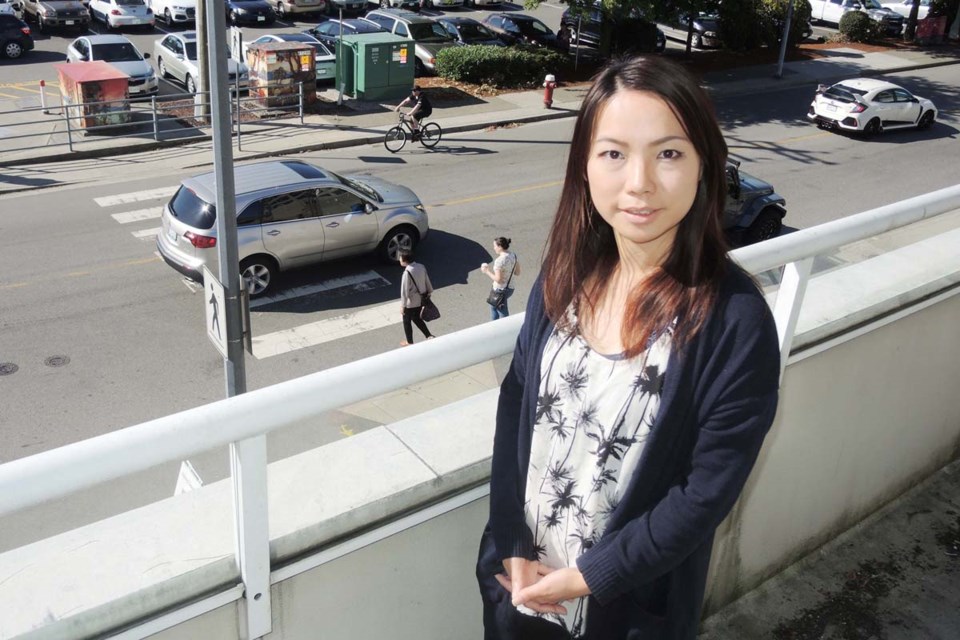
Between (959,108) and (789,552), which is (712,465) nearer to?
(789,552)

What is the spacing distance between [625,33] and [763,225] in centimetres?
1749

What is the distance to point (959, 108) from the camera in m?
28.9

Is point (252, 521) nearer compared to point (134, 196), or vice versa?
point (252, 521)

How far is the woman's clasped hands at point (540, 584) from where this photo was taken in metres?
2.09

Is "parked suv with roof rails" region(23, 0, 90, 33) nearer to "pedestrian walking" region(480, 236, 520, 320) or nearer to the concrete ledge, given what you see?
"pedestrian walking" region(480, 236, 520, 320)

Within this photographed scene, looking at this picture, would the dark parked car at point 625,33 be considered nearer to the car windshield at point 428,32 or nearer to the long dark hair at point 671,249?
the car windshield at point 428,32

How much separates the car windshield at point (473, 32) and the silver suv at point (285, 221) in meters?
17.1

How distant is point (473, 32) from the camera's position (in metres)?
31.0

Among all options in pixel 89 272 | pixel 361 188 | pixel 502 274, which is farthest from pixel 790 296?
pixel 89 272

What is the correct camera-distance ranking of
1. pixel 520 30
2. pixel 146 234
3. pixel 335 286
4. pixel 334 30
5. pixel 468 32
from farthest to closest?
pixel 520 30 → pixel 468 32 → pixel 334 30 → pixel 146 234 → pixel 335 286

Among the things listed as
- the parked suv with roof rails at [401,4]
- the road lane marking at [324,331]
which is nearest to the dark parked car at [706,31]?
the parked suv with roof rails at [401,4]

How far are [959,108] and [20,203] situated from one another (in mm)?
26407

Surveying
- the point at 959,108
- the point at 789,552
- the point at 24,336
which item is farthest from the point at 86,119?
the point at 959,108

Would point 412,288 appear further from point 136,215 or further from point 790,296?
point 790,296
